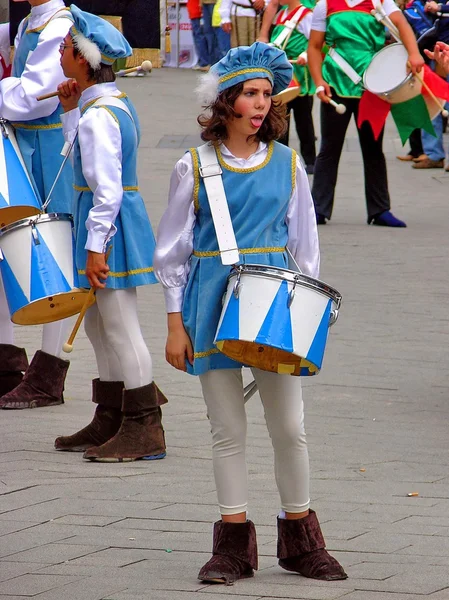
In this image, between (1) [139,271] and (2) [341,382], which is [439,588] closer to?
(1) [139,271]

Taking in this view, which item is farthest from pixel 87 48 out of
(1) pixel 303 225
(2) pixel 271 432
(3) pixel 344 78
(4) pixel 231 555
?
(3) pixel 344 78

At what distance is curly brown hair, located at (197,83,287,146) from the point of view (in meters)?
4.03

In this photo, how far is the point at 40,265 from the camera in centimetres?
519

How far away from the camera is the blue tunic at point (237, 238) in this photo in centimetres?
397

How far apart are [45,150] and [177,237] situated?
2.20 meters

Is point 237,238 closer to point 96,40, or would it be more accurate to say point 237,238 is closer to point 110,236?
point 110,236

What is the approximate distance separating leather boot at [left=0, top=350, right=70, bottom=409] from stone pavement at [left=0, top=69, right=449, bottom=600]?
64mm

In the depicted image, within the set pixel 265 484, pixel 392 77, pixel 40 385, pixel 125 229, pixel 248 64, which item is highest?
pixel 248 64

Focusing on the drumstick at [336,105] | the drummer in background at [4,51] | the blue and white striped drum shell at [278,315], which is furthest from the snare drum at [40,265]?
the drumstick at [336,105]

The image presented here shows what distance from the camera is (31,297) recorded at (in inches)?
204

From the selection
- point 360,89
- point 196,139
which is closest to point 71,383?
point 360,89

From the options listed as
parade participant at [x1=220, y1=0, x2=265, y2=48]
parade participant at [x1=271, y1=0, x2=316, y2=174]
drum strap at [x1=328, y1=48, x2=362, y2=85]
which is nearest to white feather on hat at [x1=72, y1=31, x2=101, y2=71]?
drum strap at [x1=328, y1=48, x2=362, y2=85]

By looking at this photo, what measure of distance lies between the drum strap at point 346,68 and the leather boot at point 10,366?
4.49 m

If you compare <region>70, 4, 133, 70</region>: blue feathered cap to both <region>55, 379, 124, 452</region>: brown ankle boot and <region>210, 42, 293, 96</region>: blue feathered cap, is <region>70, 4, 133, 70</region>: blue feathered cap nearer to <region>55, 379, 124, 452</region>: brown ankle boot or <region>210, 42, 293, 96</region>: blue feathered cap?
<region>210, 42, 293, 96</region>: blue feathered cap
